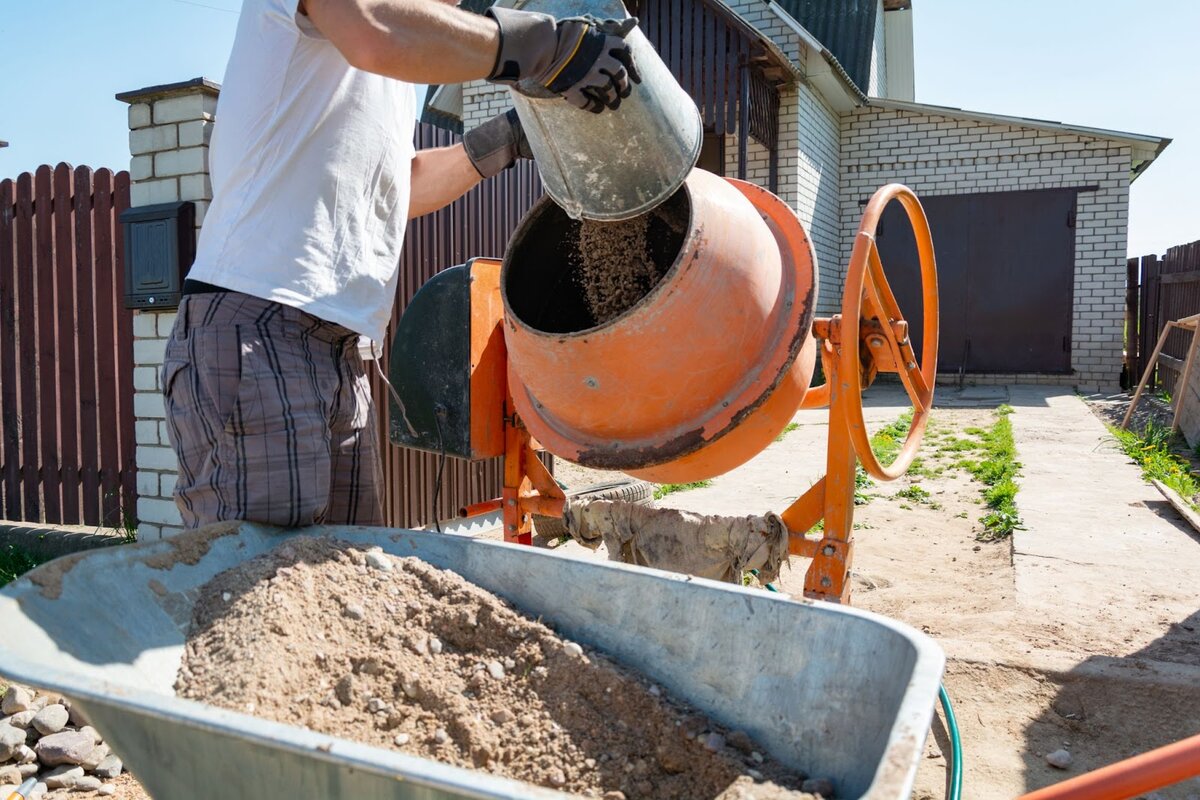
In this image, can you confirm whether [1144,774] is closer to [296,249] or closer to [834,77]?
[296,249]

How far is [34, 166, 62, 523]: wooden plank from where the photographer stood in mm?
4273

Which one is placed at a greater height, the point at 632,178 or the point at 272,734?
the point at 632,178

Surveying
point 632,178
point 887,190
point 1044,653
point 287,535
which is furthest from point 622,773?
point 1044,653

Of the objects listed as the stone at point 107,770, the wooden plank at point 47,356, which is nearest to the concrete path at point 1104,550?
the stone at point 107,770

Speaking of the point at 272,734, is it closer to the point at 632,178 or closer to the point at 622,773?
the point at 622,773

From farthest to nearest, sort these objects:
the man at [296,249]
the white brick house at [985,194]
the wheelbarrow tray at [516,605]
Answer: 1. the white brick house at [985,194]
2. the man at [296,249]
3. the wheelbarrow tray at [516,605]

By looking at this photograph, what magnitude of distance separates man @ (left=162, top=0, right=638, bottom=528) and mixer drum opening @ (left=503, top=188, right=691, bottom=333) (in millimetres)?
559

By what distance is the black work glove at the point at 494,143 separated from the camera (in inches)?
89.0

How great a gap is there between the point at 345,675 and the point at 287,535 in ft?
1.44

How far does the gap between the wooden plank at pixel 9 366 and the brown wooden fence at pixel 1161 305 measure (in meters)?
9.49

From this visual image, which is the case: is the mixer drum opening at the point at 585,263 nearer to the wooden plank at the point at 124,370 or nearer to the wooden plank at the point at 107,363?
the wooden plank at the point at 124,370

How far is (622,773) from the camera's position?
1217 mm

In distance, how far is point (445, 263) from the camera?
454 cm

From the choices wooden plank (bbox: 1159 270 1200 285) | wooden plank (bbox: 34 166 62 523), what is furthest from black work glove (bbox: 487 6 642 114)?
wooden plank (bbox: 1159 270 1200 285)
